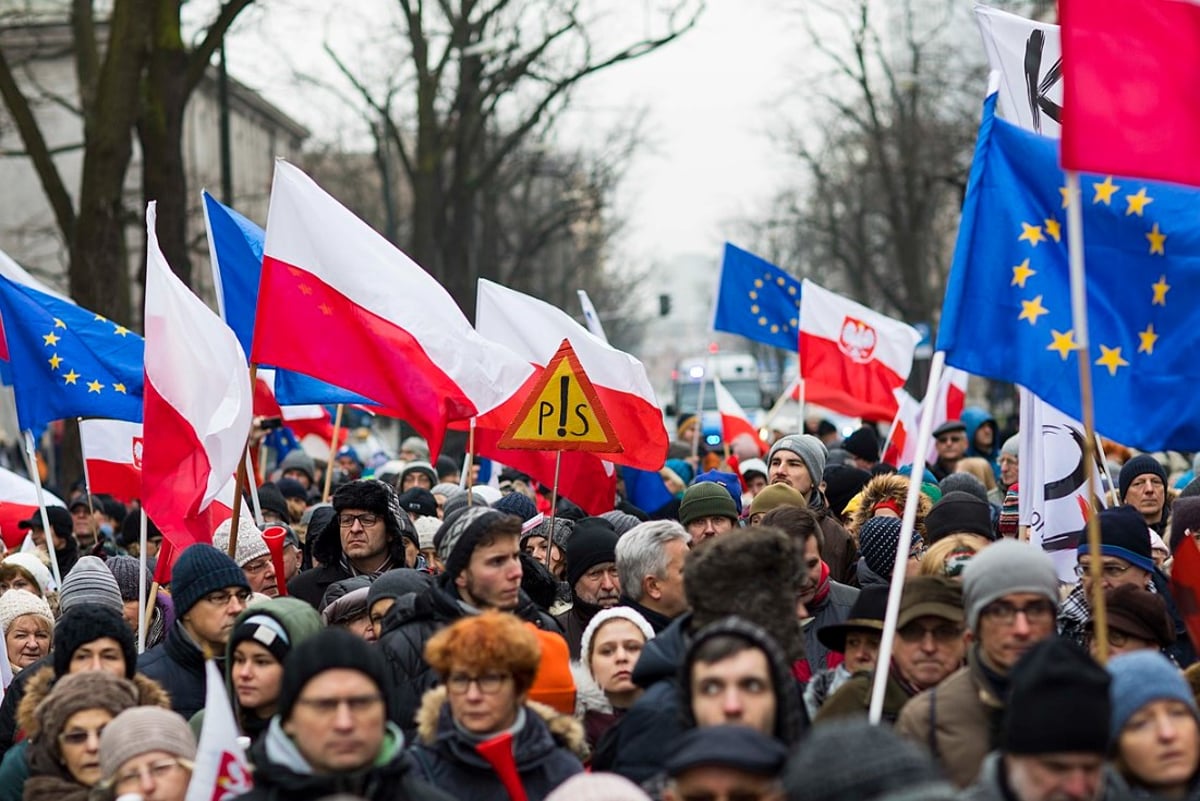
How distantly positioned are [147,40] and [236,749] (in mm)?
13709

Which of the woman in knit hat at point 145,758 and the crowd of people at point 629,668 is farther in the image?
the woman in knit hat at point 145,758

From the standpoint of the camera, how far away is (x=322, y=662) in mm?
4969

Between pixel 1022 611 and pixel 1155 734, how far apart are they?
661mm

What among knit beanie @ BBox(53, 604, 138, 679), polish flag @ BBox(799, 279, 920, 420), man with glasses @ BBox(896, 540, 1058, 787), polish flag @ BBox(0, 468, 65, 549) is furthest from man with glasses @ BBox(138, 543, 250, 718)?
polish flag @ BBox(799, 279, 920, 420)

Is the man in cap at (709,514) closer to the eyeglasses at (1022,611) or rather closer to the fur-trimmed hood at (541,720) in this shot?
the fur-trimmed hood at (541,720)

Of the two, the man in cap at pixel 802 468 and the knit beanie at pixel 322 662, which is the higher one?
the man in cap at pixel 802 468

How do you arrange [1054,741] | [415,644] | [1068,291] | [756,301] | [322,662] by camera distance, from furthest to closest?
[756,301] < [415,644] < [1068,291] < [322,662] < [1054,741]

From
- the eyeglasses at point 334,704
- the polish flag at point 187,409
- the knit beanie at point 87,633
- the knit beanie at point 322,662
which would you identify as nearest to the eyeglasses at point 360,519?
the polish flag at point 187,409

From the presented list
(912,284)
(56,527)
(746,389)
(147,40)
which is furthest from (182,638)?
(912,284)

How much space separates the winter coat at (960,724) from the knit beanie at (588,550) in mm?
2648

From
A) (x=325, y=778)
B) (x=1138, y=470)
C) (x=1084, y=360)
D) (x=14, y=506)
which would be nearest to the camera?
(x=325, y=778)

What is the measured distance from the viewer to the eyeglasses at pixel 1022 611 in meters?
5.30

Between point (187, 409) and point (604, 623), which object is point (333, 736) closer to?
point (604, 623)

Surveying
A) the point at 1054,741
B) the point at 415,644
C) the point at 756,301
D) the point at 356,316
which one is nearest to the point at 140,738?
the point at 415,644
